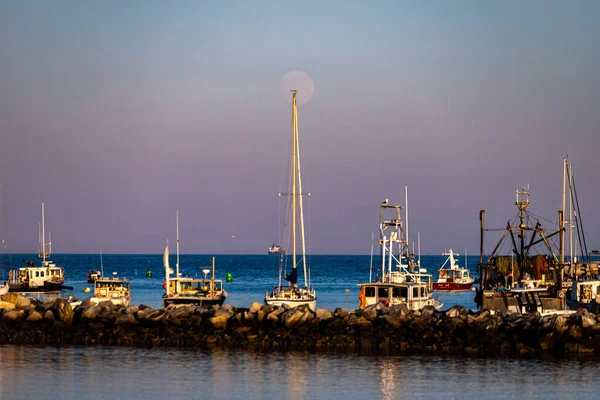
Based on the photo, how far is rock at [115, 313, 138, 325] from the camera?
151ft

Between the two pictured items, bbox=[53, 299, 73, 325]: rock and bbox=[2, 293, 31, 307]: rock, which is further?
bbox=[2, 293, 31, 307]: rock

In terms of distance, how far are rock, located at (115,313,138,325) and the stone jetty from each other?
46 mm

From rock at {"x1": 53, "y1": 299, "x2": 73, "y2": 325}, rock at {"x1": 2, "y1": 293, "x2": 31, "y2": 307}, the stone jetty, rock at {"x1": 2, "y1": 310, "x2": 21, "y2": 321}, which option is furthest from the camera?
rock at {"x1": 2, "y1": 293, "x2": 31, "y2": 307}

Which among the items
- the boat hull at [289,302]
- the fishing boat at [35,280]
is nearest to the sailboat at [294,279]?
the boat hull at [289,302]

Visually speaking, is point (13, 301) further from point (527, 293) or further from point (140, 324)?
point (527, 293)

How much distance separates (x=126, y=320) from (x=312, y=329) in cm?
882

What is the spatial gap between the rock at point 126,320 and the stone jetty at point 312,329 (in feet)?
0.15

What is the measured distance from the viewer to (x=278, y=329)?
146 feet

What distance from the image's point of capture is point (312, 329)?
145ft

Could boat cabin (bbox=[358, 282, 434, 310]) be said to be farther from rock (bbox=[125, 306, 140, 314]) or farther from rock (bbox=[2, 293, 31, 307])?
rock (bbox=[2, 293, 31, 307])

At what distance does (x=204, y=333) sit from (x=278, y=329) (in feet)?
11.1

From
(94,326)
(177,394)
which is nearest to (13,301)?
(94,326)

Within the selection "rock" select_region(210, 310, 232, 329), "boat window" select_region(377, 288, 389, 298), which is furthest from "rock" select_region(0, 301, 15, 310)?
"boat window" select_region(377, 288, 389, 298)

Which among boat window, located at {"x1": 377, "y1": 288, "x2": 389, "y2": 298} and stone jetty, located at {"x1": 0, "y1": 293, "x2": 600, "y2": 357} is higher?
boat window, located at {"x1": 377, "y1": 288, "x2": 389, "y2": 298}
